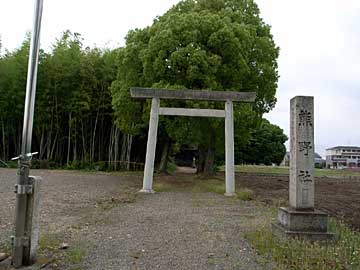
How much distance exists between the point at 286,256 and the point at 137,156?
63.5 ft

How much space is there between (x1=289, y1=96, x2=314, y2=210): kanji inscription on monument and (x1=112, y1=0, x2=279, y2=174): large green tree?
6.80m

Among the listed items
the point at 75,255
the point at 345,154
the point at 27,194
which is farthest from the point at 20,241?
the point at 345,154

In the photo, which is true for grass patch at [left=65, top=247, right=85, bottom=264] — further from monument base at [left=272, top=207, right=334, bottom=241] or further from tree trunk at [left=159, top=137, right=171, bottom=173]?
tree trunk at [left=159, top=137, right=171, bottom=173]

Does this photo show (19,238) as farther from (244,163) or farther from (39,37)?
(244,163)

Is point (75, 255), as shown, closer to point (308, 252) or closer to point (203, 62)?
point (308, 252)

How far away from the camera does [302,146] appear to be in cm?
562

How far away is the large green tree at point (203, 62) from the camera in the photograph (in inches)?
497

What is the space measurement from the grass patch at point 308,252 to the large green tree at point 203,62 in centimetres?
785

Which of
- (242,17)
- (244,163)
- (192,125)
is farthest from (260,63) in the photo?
(244,163)

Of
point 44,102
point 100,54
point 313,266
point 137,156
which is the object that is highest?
point 100,54

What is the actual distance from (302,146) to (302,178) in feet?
1.45

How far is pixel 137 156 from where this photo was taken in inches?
911

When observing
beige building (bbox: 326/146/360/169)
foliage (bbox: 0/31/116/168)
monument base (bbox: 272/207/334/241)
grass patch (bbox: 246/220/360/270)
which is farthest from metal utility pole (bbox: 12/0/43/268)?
beige building (bbox: 326/146/360/169)

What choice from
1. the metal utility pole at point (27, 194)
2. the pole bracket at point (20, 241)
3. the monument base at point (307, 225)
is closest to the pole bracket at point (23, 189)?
the metal utility pole at point (27, 194)
